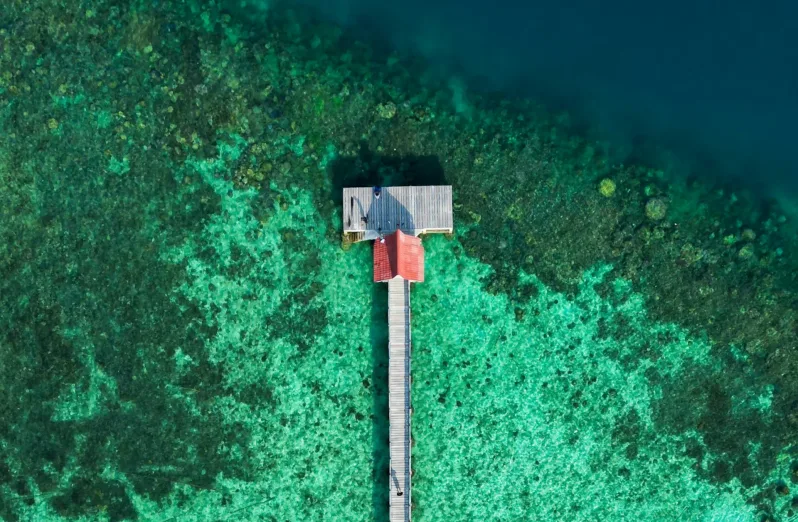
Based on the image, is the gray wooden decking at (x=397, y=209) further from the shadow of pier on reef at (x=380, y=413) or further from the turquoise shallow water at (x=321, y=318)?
the shadow of pier on reef at (x=380, y=413)

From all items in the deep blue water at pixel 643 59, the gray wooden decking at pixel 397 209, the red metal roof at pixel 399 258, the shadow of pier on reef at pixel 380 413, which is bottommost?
the shadow of pier on reef at pixel 380 413

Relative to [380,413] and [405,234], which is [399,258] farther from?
[380,413]

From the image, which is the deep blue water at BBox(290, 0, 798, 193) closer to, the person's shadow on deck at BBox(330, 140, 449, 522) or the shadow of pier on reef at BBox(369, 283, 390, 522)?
the person's shadow on deck at BBox(330, 140, 449, 522)

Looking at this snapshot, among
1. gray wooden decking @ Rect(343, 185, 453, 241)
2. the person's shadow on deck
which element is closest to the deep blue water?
the person's shadow on deck

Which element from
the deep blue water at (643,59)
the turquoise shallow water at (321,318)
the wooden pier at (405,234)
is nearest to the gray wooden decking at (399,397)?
the wooden pier at (405,234)

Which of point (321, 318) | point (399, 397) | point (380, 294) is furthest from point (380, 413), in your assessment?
point (380, 294)

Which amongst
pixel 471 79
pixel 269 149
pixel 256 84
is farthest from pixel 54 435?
pixel 471 79

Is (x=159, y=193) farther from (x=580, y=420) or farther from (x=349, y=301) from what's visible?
(x=580, y=420)
